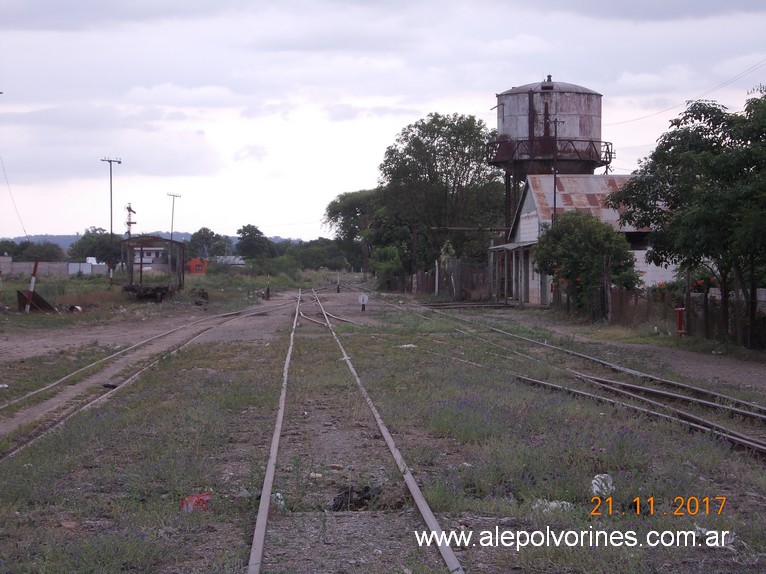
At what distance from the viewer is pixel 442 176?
2402 inches

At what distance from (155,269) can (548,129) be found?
2356 cm

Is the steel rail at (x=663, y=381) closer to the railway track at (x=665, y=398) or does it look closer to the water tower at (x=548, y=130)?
the railway track at (x=665, y=398)

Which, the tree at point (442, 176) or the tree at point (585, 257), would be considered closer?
the tree at point (585, 257)

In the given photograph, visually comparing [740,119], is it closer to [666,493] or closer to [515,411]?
[515,411]

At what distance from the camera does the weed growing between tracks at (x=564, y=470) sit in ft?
18.6

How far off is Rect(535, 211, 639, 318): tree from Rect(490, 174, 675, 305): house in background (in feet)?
22.3

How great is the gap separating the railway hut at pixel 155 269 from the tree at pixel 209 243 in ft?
331

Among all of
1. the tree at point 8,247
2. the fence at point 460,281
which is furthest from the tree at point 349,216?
the fence at point 460,281

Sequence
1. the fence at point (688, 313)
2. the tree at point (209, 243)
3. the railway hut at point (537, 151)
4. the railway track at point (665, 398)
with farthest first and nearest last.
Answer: the tree at point (209, 243) < the railway hut at point (537, 151) < the fence at point (688, 313) < the railway track at point (665, 398)

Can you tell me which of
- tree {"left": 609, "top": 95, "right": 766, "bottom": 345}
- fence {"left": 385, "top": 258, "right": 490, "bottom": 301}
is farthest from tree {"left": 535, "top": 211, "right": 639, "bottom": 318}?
fence {"left": 385, "top": 258, "right": 490, "bottom": 301}

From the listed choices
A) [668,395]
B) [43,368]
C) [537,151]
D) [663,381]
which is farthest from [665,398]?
[537,151]

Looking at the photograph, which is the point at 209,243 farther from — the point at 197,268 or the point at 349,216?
the point at 197,268

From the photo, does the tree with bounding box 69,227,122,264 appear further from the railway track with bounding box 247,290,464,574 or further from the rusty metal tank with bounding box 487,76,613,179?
the railway track with bounding box 247,290,464,574

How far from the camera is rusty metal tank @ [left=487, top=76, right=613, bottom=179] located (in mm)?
46375
